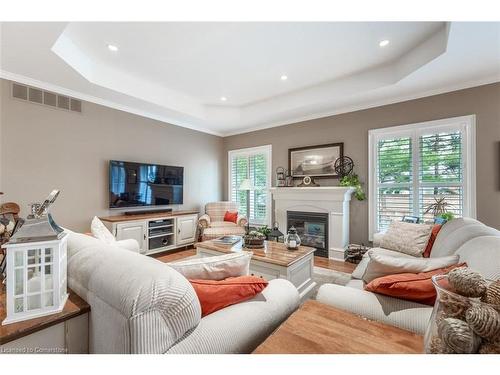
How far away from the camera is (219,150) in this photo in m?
5.77

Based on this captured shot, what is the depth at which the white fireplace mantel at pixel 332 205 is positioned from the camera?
388cm

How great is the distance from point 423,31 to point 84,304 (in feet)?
12.1

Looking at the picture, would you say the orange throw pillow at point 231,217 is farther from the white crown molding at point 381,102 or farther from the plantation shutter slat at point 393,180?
the plantation shutter slat at point 393,180

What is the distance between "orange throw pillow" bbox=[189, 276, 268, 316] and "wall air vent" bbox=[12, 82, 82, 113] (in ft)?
11.9

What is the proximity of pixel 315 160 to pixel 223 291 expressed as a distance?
3709mm

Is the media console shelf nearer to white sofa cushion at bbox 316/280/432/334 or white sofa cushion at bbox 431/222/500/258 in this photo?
white sofa cushion at bbox 316/280/432/334

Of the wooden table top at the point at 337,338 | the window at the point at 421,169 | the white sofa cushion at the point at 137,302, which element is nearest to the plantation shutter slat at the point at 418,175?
the window at the point at 421,169

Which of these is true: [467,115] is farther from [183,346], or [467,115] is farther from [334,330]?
[183,346]

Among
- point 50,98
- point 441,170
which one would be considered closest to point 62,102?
point 50,98

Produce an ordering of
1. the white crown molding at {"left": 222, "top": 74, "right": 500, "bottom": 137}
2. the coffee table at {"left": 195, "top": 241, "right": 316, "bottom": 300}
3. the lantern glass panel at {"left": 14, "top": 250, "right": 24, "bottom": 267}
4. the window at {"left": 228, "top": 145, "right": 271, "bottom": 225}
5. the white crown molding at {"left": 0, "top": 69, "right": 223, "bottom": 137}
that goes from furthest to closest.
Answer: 1. the window at {"left": 228, "top": 145, "right": 271, "bottom": 225}
2. the white crown molding at {"left": 222, "top": 74, "right": 500, "bottom": 137}
3. the white crown molding at {"left": 0, "top": 69, "right": 223, "bottom": 137}
4. the coffee table at {"left": 195, "top": 241, "right": 316, "bottom": 300}
5. the lantern glass panel at {"left": 14, "top": 250, "right": 24, "bottom": 267}

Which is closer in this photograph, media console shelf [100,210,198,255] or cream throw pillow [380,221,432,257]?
cream throw pillow [380,221,432,257]

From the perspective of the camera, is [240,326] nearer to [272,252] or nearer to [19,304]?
[19,304]

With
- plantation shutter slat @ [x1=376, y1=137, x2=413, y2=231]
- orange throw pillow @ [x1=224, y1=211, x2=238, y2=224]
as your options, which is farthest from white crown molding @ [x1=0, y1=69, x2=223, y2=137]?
plantation shutter slat @ [x1=376, y1=137, x2=413, y2=231]

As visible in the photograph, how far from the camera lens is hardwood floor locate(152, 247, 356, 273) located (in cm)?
343
